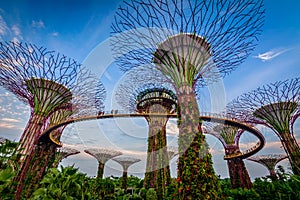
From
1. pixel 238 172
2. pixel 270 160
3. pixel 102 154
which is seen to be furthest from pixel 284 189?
pixel 270 160

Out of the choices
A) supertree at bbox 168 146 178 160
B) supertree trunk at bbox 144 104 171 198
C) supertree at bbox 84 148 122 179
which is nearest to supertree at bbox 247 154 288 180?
supertree at bbox 168 146 178 160

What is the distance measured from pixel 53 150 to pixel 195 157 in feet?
53.2

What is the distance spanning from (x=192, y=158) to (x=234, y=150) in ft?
59.6

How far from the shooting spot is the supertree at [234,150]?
20.4 m

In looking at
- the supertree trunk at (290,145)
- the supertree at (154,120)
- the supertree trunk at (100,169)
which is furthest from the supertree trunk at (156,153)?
the supertree trunk at (100,169)

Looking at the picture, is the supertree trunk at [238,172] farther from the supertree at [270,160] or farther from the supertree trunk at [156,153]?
the supertree trunk at [156,153]

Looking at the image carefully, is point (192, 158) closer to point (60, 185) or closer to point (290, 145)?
point (60, 185)

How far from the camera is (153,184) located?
15000 mm

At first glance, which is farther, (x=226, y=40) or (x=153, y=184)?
(x=153, y=184)

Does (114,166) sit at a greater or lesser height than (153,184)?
greater

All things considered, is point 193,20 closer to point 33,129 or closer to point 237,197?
point 33,129

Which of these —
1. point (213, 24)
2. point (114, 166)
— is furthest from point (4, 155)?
point (114, 166)

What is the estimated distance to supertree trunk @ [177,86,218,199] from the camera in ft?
15.3

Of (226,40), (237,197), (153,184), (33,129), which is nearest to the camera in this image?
(226,40)
